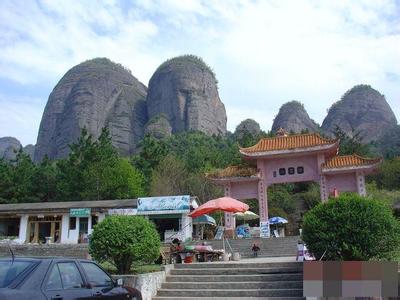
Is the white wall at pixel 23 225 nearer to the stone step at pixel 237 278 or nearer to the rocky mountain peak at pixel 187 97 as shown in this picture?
the stone step at pixel 237 278

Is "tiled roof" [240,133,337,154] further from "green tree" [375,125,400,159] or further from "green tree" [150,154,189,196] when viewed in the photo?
"green tree" [375,125,400,159]

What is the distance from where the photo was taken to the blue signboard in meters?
28.0

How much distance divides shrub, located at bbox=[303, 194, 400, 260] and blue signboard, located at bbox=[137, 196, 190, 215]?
18785 mm

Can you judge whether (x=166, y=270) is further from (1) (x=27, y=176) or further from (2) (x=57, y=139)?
(2) (x=57, y=139)

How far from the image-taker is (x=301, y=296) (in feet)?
29.4

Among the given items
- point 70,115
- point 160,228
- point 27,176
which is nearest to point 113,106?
point 70,115

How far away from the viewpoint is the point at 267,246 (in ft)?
67.2

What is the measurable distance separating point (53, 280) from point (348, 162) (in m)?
22.9

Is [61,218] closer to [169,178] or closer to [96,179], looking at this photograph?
[96,179]

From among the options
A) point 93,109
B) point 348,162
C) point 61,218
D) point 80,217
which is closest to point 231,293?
point 348,162

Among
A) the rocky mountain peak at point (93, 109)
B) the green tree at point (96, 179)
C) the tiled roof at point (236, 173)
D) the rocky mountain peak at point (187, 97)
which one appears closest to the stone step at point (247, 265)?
the tiled roof at point (236, 173)

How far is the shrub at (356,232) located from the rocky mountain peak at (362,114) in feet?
264

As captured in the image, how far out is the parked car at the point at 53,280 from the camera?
197 inches

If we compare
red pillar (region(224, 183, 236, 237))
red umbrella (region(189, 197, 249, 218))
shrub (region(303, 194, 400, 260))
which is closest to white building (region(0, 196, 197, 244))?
red pillar (region(224, 183, 236, 237))
